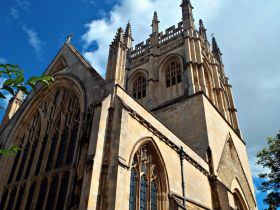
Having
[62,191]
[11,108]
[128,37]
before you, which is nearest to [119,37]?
→ [62,191]

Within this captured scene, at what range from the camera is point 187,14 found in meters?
28.1

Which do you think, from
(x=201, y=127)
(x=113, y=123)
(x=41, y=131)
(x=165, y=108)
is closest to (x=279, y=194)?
(x=201, y=127)

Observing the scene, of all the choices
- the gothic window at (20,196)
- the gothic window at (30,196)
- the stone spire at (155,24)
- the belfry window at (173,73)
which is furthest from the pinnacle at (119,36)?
the stone spire at (155,24)

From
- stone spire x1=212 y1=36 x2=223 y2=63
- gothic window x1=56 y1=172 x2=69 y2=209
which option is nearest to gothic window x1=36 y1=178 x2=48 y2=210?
gothic window x1=56 y1=172 x2=69 y2=209

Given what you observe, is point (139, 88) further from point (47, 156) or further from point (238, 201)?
point (47, 156)

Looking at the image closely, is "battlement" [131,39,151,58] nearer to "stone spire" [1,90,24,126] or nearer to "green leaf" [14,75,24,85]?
"stone spire" [1,90,24,126]

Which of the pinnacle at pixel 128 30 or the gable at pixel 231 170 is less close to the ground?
the pinnacle at pixel 128 30

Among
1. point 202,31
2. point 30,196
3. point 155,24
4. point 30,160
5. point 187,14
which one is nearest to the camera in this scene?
point 30,196

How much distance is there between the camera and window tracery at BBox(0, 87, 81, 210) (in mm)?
10961

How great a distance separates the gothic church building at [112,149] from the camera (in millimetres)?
9594

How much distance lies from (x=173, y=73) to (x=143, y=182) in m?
15.8

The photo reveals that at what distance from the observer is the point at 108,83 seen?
12.0 m

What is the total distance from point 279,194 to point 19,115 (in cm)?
1559

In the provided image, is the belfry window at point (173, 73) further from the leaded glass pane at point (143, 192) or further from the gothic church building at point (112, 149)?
the leaded glass pane at point (143, 192)
